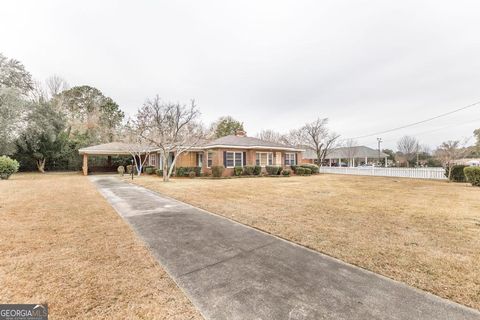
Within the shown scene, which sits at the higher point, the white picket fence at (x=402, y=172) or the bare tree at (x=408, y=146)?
the bare tree at (x=408, y=146)

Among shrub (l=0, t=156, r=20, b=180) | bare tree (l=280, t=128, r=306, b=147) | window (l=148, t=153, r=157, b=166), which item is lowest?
shrub (l=0, t=156, r=20, b=180)

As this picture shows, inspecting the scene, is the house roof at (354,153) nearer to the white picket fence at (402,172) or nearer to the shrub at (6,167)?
the white picket fence at (402,172)

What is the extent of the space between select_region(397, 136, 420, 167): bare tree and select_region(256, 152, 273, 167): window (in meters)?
39.6

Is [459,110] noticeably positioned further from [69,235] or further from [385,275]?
[69,235]

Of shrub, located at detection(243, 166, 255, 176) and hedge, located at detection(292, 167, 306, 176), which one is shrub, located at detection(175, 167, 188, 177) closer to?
shrub, located at detection(243, 166, 255, 176)

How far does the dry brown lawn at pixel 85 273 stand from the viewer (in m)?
2.19

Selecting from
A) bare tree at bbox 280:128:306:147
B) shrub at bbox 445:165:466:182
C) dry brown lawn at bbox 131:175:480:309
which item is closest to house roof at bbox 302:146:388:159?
bare tree at bbox 280:128:306:147

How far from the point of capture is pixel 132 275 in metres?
2.86

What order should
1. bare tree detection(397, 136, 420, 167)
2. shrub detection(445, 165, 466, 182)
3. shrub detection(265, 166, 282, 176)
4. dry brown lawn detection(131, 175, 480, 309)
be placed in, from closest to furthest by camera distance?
dry brown lawn detection(131, 175, 480, 309) < shrub detection(445, 165, 466, 182) < shrub detection(265, 166, 282, 176) < bare tree detection(397, 136, 420, 167)

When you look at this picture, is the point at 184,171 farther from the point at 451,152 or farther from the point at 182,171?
the point at 451,152

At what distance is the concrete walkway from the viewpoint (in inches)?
85.0

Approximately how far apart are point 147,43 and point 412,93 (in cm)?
2188

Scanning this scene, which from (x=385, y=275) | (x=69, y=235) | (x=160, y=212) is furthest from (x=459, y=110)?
(x=69, y=235)

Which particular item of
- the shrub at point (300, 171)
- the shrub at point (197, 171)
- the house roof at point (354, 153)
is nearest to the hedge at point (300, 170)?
the shrub at point (300, 171)
